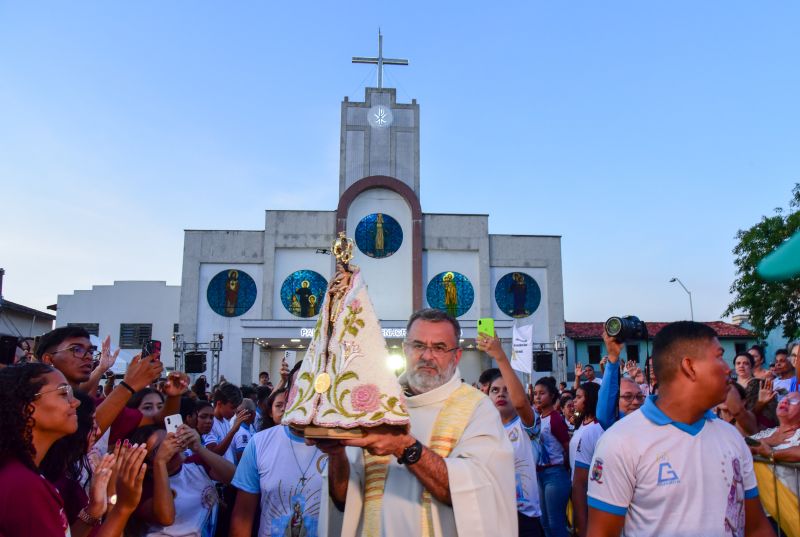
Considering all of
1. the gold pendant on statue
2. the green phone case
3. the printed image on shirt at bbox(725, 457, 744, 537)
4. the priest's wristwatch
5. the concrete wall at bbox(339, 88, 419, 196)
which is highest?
the concrete wall at bbox(339, 88, 419, 196)

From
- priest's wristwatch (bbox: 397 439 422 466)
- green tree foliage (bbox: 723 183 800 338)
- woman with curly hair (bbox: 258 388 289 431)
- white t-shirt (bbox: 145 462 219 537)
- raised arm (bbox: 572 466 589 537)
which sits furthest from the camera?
green tree foliage (bbox: 723 183 800 338)

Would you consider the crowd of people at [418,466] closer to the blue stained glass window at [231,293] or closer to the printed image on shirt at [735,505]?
the printed image on shirt at [735,505]

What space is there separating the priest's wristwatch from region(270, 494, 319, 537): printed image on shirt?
1.60 meters

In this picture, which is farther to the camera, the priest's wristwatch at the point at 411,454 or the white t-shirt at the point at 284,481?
the white t-shirt at the point at 284,481

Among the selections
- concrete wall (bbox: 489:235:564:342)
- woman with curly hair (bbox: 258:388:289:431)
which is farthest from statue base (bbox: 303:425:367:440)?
Answer: concrete wall (bbox: 489:235:564:342)

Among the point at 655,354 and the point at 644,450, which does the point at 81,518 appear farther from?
the point at 655,354

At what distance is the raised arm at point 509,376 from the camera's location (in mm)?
4941

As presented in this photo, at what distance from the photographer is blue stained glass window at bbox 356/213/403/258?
3009cm

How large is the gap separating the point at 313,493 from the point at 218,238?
27671mm

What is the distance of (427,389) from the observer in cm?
329

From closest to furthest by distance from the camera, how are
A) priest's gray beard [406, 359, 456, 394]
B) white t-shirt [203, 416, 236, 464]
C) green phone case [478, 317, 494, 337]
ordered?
priest's gray beard [406, 359, 456, 394], green phone case [478, 317, 494, 337], white t-shirt [203, 416, 236, 464]

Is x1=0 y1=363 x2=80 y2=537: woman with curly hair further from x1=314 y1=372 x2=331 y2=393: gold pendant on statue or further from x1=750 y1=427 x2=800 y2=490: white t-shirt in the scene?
x1=750 y1=427 x2=800 y2=490: white t-shirt

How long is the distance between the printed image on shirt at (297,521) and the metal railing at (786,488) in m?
3.21

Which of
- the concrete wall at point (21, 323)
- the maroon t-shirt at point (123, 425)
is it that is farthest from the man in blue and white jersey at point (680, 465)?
the concrete wall at point (21, 323)
